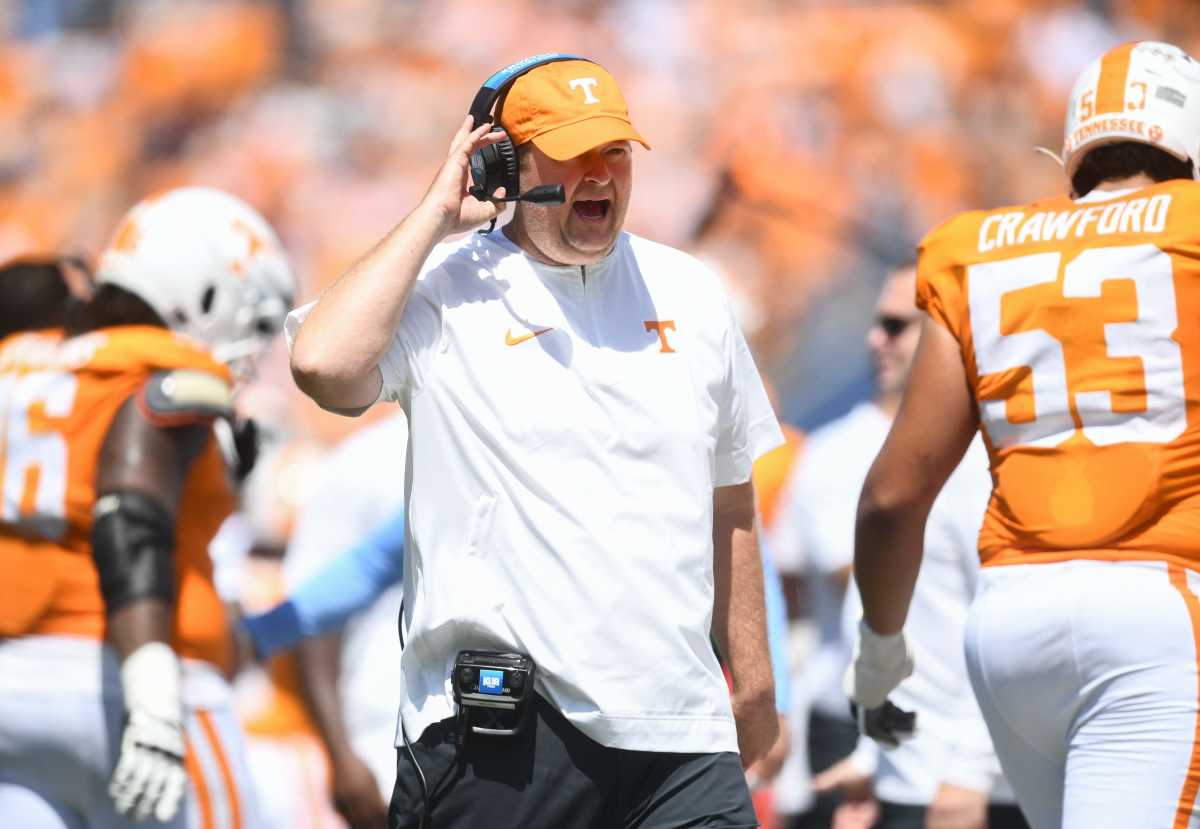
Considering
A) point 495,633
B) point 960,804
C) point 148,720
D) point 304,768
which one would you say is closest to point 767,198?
point 304,768

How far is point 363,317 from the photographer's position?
9.80 feet

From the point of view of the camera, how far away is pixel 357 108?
12.6 metres

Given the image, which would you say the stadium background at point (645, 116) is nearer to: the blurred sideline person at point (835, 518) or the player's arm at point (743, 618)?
the blurred sideline person at point (835, 518)

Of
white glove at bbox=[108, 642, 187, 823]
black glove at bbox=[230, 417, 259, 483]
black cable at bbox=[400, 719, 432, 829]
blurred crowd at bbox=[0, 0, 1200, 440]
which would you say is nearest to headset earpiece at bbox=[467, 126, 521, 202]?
black cable at bbox=[400, 719, 432, 829]

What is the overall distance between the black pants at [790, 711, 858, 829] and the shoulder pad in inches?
103

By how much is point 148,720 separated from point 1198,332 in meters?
2.25

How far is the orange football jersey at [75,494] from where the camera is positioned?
4.21 metres

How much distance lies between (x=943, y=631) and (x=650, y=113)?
7.27 meters

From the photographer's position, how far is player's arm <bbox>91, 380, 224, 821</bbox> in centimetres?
391

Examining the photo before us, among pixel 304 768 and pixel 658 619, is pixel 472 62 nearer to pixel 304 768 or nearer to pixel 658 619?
pixel 304 768

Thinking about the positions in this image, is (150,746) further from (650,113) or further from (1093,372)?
(650,113)

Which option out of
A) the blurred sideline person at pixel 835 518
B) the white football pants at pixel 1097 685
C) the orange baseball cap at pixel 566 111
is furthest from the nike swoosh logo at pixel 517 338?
the blurred sideline person at pixel 835 518

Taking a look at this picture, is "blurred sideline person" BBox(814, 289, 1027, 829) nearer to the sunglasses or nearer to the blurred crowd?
the sunglasses

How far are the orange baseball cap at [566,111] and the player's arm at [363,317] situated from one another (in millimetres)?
200
